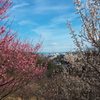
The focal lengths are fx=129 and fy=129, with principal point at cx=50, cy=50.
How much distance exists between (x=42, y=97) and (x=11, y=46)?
4.09 metres

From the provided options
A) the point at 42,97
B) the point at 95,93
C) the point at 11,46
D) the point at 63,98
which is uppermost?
the point at 11,46

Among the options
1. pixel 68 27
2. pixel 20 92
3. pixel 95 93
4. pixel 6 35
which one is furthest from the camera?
pixel 20 92

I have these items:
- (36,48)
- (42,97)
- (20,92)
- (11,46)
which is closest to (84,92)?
(42,97)

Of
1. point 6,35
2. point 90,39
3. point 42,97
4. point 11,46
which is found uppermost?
point 6,35

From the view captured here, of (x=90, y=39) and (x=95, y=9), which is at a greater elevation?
(x=95, y=9)

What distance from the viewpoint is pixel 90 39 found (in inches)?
120

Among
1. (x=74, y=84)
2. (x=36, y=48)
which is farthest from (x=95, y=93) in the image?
(x=36, y=48)

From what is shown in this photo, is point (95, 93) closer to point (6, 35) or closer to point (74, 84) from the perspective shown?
point (74, 84)

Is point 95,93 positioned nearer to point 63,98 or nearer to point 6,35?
point 63,98

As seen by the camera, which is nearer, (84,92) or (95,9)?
(95,9)

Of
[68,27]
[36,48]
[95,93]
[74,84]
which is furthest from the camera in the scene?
[36,48]

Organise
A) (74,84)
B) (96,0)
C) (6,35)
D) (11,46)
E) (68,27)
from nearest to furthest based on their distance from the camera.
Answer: (96,0) → (68,27) → (6,35) → (11,46) → (74,84)

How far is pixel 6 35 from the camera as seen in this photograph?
4043 millimetres

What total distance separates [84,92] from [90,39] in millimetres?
3512
